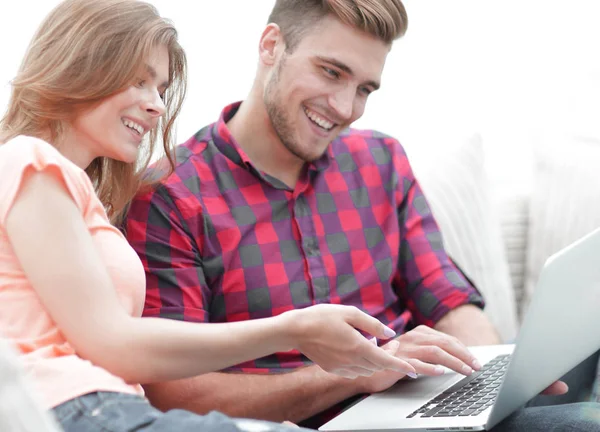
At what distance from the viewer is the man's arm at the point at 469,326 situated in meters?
1.61

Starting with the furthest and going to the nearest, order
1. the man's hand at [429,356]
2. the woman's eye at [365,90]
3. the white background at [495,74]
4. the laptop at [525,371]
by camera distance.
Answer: the white background at [495,74] → the woman's eye at [365,90] → the man's hand at [429,356] → the laptop at [525,371]

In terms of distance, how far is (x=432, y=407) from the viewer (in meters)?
1.22

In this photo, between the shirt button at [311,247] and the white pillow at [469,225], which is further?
the white pillow at [469,225]

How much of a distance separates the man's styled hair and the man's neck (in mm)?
146

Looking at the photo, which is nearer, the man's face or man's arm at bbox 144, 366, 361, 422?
man's arm at bbox 144, 366, 361, 422

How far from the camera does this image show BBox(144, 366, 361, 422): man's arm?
1.35m


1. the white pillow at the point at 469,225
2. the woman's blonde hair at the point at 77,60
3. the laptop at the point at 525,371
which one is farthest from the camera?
the white pillow at the point at 469,225

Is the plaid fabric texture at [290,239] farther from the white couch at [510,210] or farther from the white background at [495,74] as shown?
the white background at [495,74]

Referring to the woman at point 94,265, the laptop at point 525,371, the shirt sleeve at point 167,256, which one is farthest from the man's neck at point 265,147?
the laptop at point 525,371

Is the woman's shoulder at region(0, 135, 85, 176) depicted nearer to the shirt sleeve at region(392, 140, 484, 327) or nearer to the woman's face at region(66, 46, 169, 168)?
the woman's face at region(66, 46, 169, 168)

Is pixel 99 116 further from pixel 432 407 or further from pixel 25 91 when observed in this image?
pixel 432 407

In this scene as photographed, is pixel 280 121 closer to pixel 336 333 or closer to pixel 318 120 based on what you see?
pixel 318 120

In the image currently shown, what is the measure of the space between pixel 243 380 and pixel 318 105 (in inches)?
21.2

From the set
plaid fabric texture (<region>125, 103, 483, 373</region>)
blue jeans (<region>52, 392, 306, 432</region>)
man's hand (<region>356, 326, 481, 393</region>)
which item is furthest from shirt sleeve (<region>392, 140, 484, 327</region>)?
blue jeans (<region>52, 392, 306, 432</region>)
